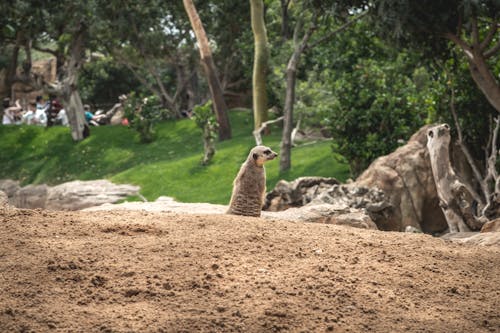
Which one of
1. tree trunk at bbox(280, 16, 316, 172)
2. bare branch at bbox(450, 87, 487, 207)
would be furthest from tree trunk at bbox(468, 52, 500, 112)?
tree trunk at bbox(280, 16, 316, 172)

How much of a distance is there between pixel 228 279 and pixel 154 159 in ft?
76.1

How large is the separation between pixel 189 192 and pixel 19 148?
1163 centimetres

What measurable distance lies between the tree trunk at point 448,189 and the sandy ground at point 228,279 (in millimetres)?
5053

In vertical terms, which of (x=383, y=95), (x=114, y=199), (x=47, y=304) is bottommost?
(x=114, y=199)

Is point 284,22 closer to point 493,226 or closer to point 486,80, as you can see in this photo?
point 486,80

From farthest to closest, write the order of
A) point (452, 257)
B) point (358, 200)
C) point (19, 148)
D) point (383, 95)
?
point (19, 148) → point (383, 95) → point (358, 200) → point (452, 257)

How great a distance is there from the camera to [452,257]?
4816 mm

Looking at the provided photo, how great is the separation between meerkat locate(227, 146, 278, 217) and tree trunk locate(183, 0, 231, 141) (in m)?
17.5

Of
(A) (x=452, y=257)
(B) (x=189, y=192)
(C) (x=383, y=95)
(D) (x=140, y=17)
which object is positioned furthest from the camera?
(D) (x=140, y=17)

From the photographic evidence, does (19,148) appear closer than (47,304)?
No

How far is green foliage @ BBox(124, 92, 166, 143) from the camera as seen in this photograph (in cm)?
2900

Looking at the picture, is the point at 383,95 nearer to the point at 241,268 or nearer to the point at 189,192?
the point at 189,192

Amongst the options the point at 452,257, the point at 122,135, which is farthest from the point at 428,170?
the point at 122,135

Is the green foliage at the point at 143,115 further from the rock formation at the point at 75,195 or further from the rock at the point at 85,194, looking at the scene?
the rock at the point at 85,194
